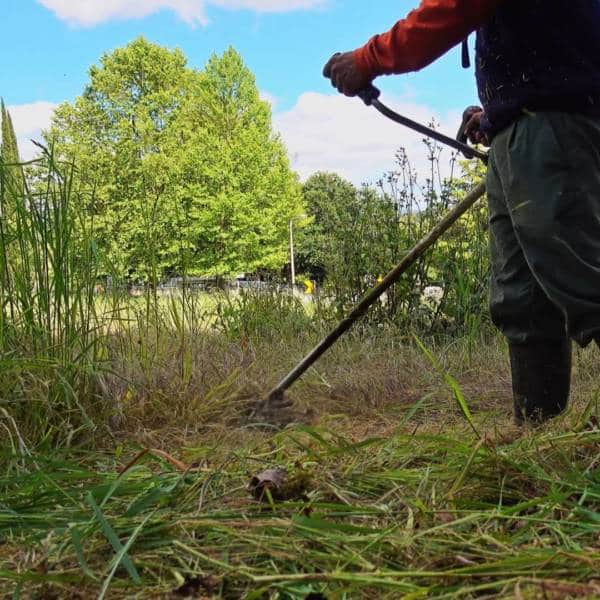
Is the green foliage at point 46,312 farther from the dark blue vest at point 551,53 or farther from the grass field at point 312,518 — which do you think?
the dark blue vest at point 551,53

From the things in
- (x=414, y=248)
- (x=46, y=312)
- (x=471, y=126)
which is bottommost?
(x=46, y=312)

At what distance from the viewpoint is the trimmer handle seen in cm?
199

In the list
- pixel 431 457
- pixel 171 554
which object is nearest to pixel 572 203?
pixel 431 457

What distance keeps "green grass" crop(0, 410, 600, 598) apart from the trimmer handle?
1.15m

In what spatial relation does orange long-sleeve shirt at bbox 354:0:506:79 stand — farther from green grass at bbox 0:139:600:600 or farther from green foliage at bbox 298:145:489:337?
green foliage at bbox 298:145:489:337

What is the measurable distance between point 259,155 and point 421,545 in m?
24.1

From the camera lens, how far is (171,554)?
1.02m

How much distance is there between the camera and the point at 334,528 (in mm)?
1036

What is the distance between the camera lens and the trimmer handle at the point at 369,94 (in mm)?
1987

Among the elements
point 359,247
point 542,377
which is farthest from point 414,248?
point 359,247

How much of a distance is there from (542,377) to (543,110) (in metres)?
0.84

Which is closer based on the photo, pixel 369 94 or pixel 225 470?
pixel 225 470

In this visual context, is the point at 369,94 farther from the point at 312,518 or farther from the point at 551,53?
the point at 312,518

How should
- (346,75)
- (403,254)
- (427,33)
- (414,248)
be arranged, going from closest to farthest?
(427,33)
(346,75)
(414,248)
(403,254)
